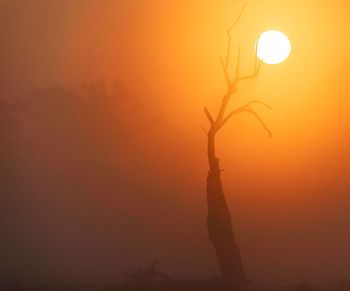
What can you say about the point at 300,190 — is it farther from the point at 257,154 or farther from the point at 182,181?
the point at 182,181

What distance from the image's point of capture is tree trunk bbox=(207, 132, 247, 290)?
2283mm

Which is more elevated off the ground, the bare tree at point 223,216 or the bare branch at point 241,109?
the bare branch at point 241,109

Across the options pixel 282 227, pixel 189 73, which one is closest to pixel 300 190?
pixel 282 227

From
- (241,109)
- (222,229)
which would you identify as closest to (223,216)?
(222,229)

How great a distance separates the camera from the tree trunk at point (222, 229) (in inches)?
89.9

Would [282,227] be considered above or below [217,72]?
below

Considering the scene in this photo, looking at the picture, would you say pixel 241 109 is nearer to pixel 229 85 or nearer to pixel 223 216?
pixel 229 85

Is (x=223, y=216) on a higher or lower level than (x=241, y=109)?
lower

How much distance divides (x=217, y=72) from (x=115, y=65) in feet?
1.47

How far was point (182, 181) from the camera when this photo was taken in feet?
7.91

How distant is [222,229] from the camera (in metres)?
2.29

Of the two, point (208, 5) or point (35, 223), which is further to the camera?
point (35, 223)

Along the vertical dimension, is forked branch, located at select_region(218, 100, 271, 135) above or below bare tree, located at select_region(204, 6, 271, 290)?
above

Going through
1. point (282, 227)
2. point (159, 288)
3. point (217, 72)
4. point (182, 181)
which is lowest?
point (159, 288)
